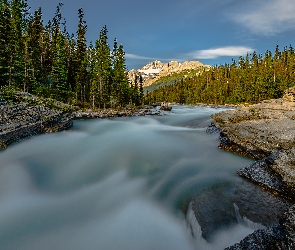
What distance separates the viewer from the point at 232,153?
13359 mm

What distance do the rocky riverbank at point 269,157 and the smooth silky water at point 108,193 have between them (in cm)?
99

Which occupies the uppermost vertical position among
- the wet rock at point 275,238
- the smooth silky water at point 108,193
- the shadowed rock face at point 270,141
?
the shadowed rock face at point 270,141

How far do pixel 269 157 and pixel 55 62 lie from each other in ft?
153

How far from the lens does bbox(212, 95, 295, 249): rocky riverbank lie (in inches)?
196

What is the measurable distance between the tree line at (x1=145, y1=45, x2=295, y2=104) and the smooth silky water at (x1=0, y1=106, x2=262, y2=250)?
73.1 metres

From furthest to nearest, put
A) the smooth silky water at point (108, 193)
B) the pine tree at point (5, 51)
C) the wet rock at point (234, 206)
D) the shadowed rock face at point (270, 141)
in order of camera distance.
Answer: the pine tree at point (5, 51), the shadowed rock face at point (270, 141), the wet rock at point (234, 206), the smooth silky water at point (108, 193)

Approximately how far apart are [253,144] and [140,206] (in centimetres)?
863

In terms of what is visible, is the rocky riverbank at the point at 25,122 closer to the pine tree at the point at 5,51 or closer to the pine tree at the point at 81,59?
the pine tree at the point at 5,51

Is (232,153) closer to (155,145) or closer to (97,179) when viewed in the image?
(155,145)

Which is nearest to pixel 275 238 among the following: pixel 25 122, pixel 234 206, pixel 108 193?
pixel 234 206

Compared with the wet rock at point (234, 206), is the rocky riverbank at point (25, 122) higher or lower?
higher

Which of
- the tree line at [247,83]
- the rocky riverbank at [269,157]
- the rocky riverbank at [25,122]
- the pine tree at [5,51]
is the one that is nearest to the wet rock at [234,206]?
the rocky riverbank at [269,157]

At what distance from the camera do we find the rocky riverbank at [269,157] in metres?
4.97

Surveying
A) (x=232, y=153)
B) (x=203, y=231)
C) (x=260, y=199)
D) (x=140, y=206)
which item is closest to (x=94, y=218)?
(x=140, y=206)
